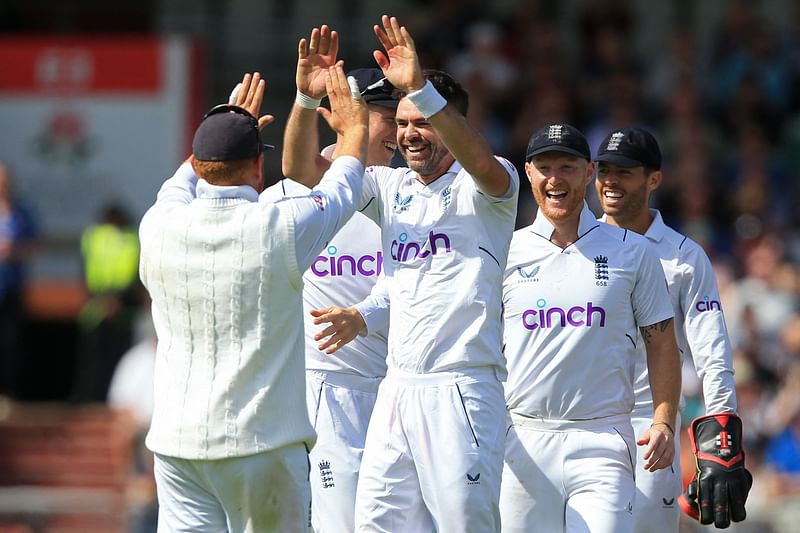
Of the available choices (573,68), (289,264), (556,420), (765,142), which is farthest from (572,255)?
(573,68)

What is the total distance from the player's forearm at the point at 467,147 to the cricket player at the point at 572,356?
67 centimetres

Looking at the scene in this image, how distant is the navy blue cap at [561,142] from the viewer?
727cm

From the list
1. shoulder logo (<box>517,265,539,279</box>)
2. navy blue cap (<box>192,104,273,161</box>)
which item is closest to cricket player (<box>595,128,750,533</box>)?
shoulder logo (<box>517,265,539,279</box>)

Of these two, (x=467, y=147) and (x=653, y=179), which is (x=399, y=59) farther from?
(x=653, y=179)

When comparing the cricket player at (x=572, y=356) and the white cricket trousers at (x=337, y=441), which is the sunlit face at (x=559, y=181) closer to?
the cricket player at (x=572, y=356)

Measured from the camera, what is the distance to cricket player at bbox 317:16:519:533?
667 cm

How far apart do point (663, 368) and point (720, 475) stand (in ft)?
2.91

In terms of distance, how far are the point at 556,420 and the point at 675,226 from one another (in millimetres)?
8297

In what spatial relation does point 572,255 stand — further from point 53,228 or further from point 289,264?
point 53,228

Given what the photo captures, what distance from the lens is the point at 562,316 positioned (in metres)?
7.34

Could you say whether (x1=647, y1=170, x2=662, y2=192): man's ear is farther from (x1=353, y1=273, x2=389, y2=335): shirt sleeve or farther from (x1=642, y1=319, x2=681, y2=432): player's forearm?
(x1=353, y1=273, x2=389, y2=335): shirt sleeve

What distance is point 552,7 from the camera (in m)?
19.4

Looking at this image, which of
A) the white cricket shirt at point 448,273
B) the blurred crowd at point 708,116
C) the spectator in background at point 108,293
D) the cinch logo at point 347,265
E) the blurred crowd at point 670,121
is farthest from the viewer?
the spectator in background at point 108,293

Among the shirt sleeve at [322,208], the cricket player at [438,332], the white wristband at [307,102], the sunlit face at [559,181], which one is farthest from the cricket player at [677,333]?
the shirt sleeve at [322,208]
